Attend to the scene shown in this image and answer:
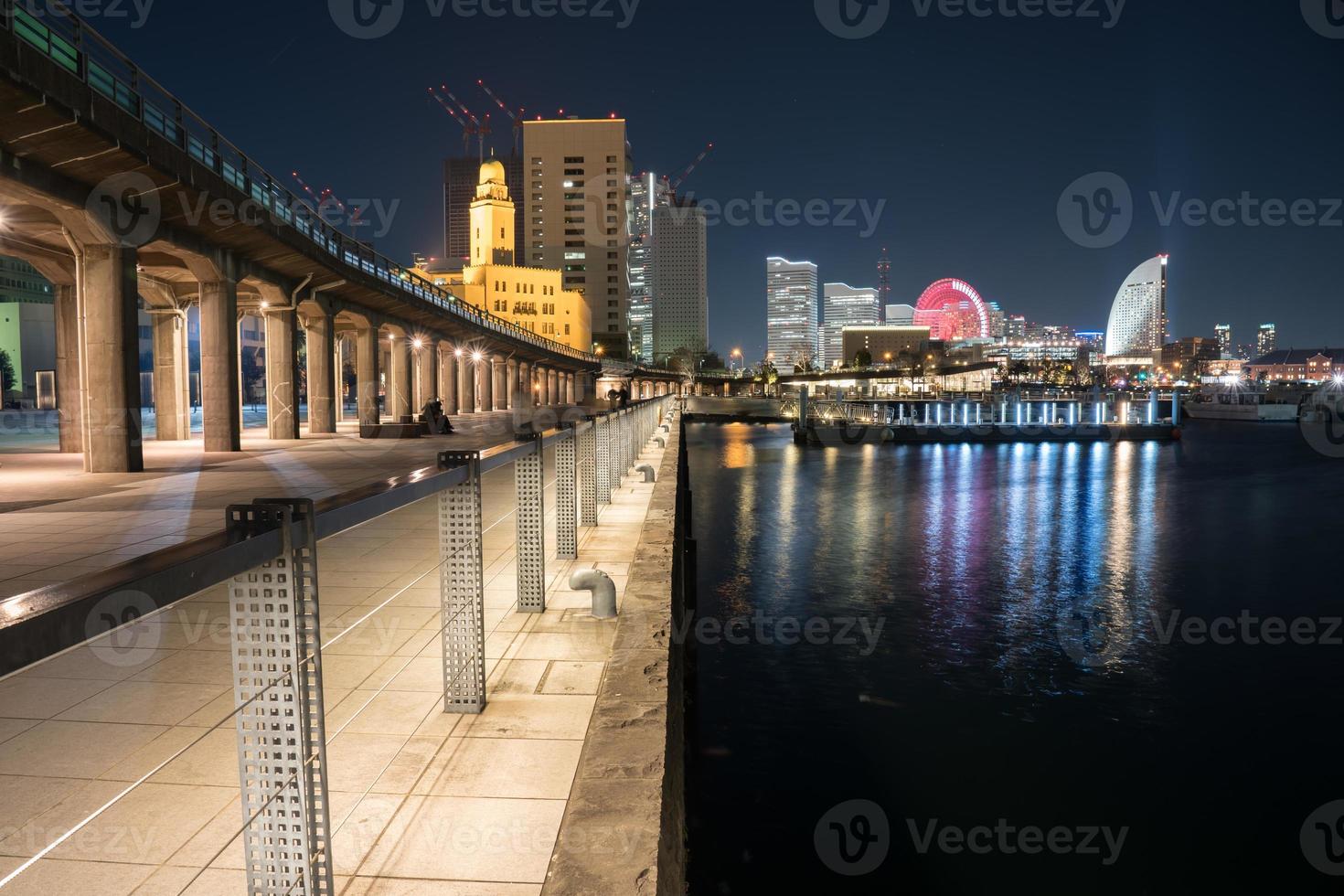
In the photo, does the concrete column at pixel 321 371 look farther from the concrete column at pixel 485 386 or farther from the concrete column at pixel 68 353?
the concrete column at pixel 485 386

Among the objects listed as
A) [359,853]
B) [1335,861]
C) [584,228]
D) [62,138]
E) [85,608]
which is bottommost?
[1335,861]

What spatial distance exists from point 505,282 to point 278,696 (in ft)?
413

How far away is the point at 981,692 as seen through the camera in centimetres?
1323

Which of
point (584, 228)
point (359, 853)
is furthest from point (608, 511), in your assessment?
point (584, 228)

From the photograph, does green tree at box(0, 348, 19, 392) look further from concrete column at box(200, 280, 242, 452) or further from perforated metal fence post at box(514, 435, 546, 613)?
perforated metal fence post at box(514, 435, 546, 613)

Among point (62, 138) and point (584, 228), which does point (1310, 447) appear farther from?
point (584, 228)

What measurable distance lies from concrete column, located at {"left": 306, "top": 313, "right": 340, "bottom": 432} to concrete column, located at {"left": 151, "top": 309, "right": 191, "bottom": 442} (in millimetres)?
4681

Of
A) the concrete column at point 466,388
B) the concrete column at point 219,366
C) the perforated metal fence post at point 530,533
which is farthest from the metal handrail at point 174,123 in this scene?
the concrete column at point 466,388

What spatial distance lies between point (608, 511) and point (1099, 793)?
8007 mm

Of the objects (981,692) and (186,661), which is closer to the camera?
(186,661)

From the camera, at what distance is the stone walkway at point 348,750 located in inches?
138

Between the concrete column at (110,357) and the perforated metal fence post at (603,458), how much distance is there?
36.7ft

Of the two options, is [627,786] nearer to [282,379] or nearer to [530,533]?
[530,533]

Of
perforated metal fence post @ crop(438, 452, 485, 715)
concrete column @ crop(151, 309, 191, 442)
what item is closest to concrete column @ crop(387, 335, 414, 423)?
concrete column @ crop(151, 309, 191, 442)
